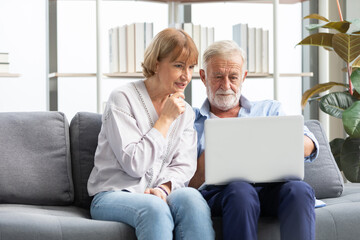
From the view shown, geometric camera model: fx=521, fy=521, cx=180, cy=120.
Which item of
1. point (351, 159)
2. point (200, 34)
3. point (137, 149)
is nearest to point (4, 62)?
point (200, 34)

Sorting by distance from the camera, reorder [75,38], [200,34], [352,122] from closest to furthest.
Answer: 1. [352,122]
2. [200,34]
3. [75,38]

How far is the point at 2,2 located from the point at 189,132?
2078 millimetres

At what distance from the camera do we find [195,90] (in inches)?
143

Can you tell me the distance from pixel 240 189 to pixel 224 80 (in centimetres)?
68

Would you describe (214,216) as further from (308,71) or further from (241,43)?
(308,71)

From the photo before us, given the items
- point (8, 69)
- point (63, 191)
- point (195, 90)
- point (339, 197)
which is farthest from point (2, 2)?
point (339, 197)

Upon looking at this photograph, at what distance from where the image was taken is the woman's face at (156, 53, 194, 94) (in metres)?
2.11

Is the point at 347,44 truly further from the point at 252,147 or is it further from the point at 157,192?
the point at 157,192

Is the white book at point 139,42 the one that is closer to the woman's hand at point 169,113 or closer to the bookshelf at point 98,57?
the bookshelf at point 98,57

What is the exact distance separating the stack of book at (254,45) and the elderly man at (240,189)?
1104 millimetres

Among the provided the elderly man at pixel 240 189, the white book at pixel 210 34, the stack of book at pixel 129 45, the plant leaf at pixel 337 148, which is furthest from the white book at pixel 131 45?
the plant leaf at pixel 337 148

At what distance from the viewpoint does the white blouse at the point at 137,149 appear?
6.36 feet

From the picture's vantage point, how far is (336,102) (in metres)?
3.05

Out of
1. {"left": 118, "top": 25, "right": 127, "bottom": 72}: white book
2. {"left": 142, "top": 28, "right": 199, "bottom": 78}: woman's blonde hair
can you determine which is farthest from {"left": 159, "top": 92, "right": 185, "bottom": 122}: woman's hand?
{"left": 118, "top": 25, "right": 127, "bottom": 72}: white book
